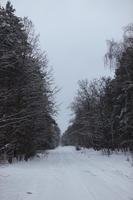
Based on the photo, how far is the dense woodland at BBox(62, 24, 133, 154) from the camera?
87.6ft

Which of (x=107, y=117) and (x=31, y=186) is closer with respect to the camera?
(x=31, y=186)

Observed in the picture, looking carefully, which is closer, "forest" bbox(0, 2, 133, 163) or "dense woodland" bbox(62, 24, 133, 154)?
"forest" bbox(0, 2, 133, 163)

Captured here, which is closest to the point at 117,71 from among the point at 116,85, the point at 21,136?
the point at 116,85

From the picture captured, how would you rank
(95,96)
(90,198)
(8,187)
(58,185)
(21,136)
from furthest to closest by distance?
(95,96), (21,136), (58,185), (8,187), (90,198)

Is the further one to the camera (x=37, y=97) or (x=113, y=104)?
(x=113, y=104)

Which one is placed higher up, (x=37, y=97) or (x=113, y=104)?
(x=113, y=104)

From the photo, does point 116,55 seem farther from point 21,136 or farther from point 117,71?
point 21,136

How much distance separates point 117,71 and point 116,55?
6598mm

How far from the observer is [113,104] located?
39.2 m

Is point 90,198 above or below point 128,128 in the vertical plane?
below

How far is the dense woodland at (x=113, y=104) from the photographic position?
26.7 meters

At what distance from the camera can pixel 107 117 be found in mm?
40812

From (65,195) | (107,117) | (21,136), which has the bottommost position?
(65,195)

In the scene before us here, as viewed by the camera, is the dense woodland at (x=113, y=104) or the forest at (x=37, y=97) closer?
the forest at (x=37, y=97)
